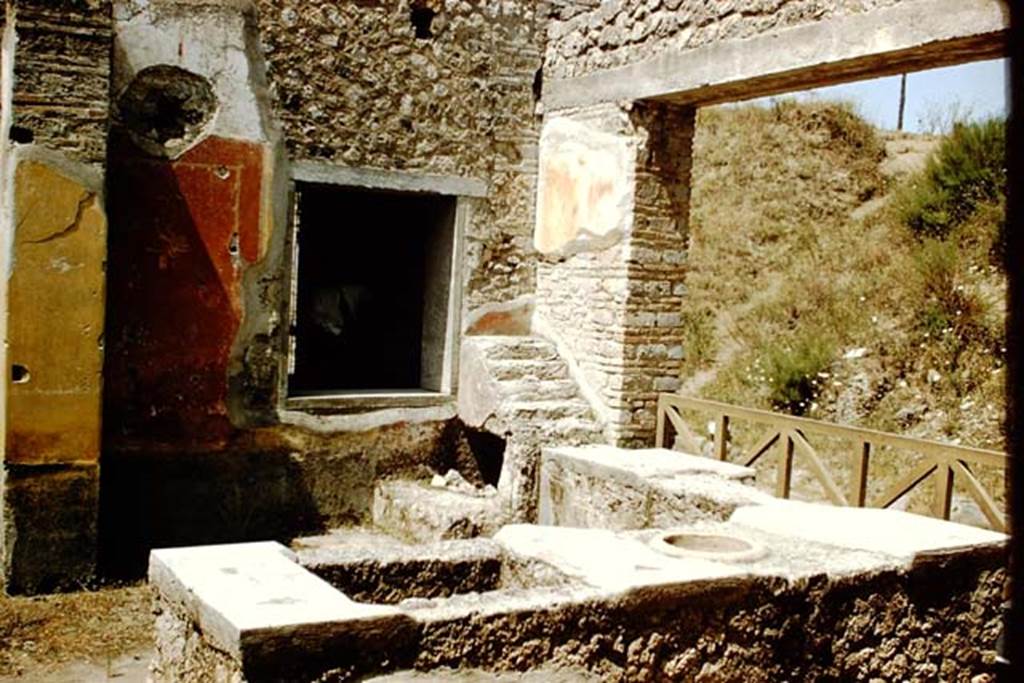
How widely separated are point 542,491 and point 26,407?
10.9ft

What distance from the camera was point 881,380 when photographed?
10859 mm

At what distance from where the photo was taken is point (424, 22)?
7.53 meters

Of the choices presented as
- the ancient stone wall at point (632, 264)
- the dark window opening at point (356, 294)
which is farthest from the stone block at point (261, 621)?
the dark window opening at point (356, 294)

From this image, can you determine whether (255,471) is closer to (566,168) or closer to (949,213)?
(566,168)

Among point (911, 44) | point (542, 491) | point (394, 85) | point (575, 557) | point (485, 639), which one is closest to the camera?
point (485, 639)

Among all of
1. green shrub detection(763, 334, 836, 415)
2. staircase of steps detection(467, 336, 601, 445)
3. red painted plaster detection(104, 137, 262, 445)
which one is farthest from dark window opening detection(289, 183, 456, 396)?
green shrub detection(763, 334, 836, 415)

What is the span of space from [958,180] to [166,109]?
10240mm

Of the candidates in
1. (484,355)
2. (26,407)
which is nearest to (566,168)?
(484,355)

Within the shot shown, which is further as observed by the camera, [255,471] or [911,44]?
[255,471]

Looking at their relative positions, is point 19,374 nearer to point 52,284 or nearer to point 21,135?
point 52,284

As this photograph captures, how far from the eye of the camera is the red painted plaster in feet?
21.0

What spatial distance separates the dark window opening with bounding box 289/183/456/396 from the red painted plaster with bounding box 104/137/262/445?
2.37 m

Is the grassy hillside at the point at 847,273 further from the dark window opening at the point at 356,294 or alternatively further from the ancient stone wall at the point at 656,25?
the ancient stone wall at the point at 656,25

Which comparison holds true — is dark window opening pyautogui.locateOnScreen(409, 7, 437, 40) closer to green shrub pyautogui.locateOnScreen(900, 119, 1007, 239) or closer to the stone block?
the stone block
